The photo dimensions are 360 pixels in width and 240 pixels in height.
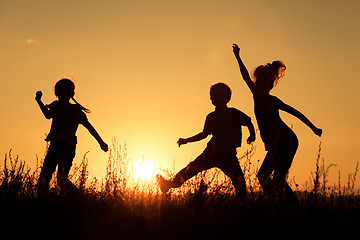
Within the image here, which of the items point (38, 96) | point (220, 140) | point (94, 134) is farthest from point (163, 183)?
point (38, 96)

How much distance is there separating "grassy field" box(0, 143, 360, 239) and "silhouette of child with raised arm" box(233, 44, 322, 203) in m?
0.28

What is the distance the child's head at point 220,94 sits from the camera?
A: 6230 mm

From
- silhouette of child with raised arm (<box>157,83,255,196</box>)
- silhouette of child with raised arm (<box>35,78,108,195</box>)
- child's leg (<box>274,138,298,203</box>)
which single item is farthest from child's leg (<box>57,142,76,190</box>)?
child's leg (<box>274,138,298,203</box>)

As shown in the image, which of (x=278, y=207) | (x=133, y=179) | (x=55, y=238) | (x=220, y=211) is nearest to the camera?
(x=55, y=238)

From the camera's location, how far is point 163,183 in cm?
576

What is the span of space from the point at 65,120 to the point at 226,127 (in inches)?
95.9

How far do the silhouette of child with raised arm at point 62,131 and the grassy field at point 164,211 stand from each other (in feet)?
0.77

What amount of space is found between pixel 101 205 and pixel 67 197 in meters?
0.64

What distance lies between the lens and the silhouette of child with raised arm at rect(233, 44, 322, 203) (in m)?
5.47

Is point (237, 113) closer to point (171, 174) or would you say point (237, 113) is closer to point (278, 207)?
point (171, 174)

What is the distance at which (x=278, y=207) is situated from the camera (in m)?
4.64

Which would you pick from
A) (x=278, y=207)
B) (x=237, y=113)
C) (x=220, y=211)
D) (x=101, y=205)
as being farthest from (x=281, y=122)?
(x=101, y=205)

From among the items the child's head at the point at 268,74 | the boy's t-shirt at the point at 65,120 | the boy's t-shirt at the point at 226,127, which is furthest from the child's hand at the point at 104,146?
the child's head at the point at 268,74

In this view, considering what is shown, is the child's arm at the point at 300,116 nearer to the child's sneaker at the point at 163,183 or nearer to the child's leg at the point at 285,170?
the child's leg at the point at 285,170
